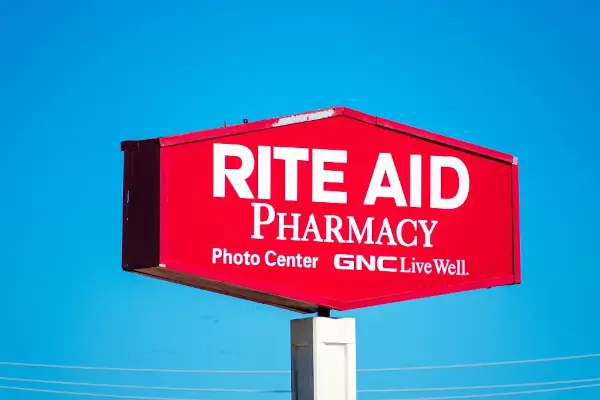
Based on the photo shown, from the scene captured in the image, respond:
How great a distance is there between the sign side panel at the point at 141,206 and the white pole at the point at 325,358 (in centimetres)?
216

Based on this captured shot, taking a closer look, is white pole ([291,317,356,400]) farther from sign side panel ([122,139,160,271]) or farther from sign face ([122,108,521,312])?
sign side panel ([122,139,160,271])

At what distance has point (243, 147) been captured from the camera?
54.2ft

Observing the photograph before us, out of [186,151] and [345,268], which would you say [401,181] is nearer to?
[345,268]

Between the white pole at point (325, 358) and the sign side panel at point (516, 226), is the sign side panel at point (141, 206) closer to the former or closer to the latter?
the white pole at point (325, 358)

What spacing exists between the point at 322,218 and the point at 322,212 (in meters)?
0.07

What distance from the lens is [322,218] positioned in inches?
662

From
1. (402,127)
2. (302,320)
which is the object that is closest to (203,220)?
(302,320)

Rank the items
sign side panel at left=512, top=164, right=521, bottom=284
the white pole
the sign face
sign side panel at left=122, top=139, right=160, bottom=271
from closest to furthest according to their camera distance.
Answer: sign side panel at left=122, top=139, right=160, bottom=271, the sign face, the white pole, sign side panel at left=512, top=164, right=521, bottom=284

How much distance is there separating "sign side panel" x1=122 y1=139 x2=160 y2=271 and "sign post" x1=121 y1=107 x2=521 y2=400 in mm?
14

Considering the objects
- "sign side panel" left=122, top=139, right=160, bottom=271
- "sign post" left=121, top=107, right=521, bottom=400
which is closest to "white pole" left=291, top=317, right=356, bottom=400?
"sign post" left=121, top=107, right=521, bottom=400

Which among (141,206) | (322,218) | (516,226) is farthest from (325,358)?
(516,226)

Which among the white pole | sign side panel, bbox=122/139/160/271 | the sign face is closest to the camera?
sign side panel, bbox=122/139/160/271

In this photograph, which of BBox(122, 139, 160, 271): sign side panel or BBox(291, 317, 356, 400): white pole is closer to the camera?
BBox(122, 139, 160, 271): sign side panel

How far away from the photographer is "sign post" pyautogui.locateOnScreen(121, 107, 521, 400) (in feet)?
52.8
